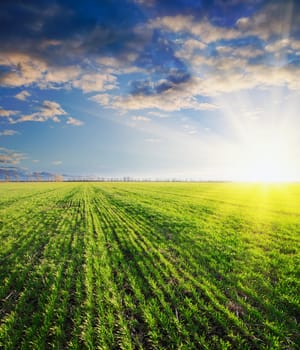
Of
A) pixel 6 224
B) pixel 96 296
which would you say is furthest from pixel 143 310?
pixel 6 224

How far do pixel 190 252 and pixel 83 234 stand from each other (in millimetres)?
6435

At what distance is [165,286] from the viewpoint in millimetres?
6426

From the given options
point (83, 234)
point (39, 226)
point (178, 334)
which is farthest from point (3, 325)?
point (39, 226)

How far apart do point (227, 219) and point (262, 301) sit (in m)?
11.4

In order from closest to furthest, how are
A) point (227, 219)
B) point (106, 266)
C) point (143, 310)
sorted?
point (143, 310), point (106, 266), point (227, 219)

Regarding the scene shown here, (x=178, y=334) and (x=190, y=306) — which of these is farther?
(x=190, y=306)

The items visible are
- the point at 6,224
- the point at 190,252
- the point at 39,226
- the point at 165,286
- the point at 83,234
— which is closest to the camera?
the point at 165,286

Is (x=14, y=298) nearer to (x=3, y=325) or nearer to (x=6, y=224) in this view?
(x=3, y=325)

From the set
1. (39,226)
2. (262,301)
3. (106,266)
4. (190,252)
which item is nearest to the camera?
(262,301)

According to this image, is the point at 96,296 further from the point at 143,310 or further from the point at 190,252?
the point at 190,252

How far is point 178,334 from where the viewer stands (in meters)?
4.51

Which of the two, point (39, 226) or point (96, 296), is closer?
point (96, 296)

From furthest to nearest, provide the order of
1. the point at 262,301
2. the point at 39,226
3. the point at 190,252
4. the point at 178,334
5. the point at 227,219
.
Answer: the point at 227,219 → the point at 39,226 → the point at 190,252 → the point at 262,301 → the point at 178,334

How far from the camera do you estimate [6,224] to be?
50.5ft
